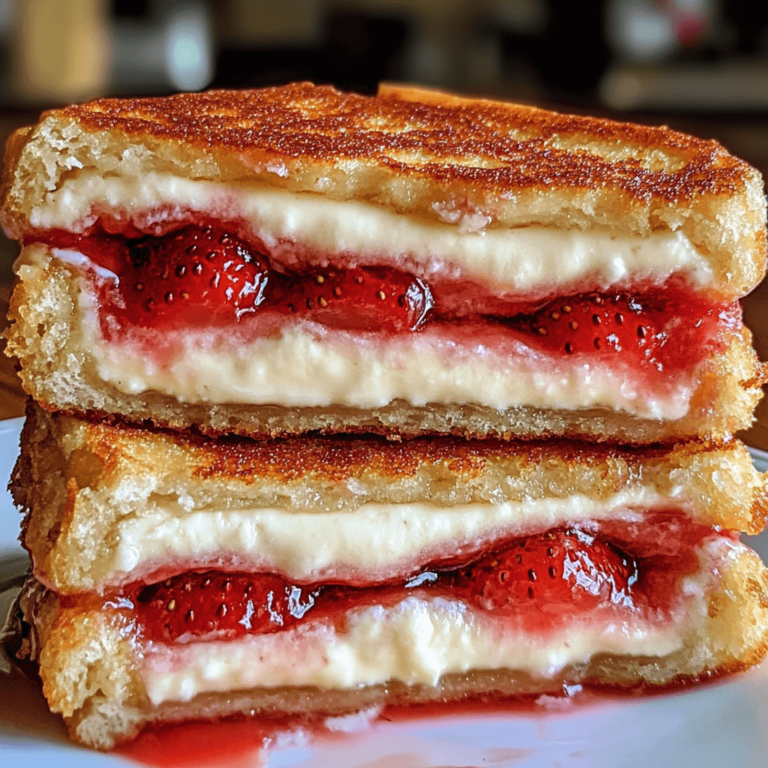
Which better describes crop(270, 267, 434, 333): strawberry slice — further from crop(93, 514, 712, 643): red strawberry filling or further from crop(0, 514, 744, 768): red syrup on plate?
crop(0, 514, 744, 768): red syrup on plate

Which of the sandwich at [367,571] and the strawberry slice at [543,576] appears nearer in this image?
the sandwich at [367,571]

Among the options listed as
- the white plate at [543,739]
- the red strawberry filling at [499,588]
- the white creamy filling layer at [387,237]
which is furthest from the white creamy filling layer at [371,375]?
the white plate at [543,739]

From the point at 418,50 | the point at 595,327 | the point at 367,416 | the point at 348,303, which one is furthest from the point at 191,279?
the point at 418,50

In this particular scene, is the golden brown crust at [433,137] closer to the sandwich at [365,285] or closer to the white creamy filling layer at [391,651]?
the sandwich at [365,285]

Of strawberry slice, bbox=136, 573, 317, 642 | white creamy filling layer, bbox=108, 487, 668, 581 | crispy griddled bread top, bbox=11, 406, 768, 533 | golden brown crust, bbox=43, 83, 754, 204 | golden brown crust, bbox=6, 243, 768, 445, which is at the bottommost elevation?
strawberry slice, bbox=136, 573, 317, 642

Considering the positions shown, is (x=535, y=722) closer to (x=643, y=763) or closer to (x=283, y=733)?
(x=643, y=763)

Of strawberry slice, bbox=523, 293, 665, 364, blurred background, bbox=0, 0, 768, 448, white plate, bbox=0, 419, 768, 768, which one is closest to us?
white plate, bbox=0, 419, 768, 768

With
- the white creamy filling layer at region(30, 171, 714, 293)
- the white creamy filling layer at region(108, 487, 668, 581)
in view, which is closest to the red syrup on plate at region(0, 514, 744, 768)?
the white creamy filling layer at region(108, 487, 668, 581)
